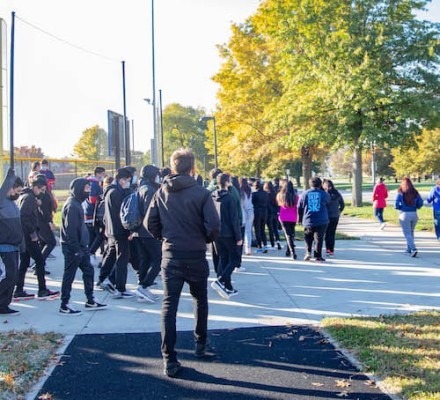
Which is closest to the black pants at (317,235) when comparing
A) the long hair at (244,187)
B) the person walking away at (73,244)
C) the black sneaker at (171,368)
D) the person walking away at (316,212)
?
the person walking away at (316,212)

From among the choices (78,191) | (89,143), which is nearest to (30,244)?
(78,191)

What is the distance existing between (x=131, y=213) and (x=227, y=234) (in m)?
1.47

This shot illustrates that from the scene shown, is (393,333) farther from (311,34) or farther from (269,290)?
(311,34)

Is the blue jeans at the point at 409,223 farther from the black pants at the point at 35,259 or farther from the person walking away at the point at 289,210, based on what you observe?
the black pants at the point at 35,259

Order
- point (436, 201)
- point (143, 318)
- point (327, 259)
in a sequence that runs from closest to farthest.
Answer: point (143, 318) < point (327, 259) < point (436, 201)

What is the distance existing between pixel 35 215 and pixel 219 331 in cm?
344

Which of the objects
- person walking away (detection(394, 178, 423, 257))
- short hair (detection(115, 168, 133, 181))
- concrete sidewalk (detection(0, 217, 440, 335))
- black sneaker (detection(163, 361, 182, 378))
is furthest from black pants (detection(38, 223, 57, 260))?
person walking away (detection(394, 178, 423, 257))

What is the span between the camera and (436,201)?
39.8 ft

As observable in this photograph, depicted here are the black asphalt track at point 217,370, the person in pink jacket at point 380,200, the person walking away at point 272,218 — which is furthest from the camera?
the person in pink jacket at point 380,200

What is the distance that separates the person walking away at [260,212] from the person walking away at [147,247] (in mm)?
4711

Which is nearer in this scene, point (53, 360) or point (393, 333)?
point (53, 360)

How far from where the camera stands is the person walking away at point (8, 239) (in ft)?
21.0

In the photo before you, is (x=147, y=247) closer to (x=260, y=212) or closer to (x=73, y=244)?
(x=73, y=244)

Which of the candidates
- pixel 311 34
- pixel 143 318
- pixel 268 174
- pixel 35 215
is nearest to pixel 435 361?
pixel 143 318
